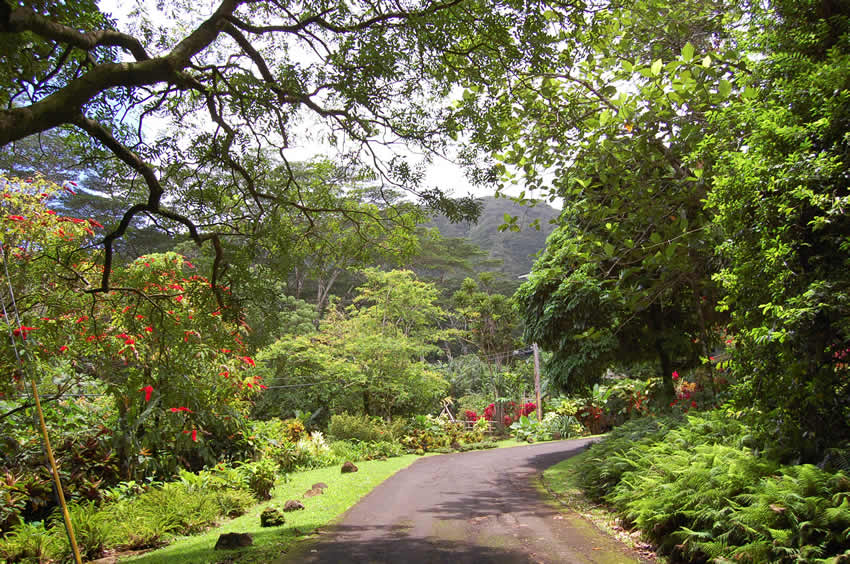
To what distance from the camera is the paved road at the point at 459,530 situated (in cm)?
548

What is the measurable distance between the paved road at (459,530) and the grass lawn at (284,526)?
31cm

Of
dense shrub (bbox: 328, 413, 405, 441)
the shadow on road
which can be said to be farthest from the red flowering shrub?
dense shrub (bbox: 328, 413, 405, 441)

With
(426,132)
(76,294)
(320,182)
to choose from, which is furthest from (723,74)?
(76,294)

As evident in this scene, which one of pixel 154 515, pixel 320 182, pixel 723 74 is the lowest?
pixel 154 515

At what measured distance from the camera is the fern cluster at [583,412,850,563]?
381 centimetres

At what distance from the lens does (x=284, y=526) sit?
7074mm

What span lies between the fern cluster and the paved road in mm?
667

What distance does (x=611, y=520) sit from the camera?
691 cm

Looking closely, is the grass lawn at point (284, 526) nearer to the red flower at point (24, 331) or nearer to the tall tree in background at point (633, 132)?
the red flower at point (24, 331)

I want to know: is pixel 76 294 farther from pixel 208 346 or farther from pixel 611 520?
pixel 611 520

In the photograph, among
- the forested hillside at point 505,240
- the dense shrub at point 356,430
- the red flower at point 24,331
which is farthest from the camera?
the forested hillside at point 505,240

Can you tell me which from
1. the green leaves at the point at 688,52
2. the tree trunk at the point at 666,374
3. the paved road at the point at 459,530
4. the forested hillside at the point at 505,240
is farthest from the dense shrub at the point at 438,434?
the forested hillside at the point at 505,240

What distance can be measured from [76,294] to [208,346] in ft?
6.54

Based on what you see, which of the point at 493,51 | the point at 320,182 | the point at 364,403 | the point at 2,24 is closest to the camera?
the point at 2,24
